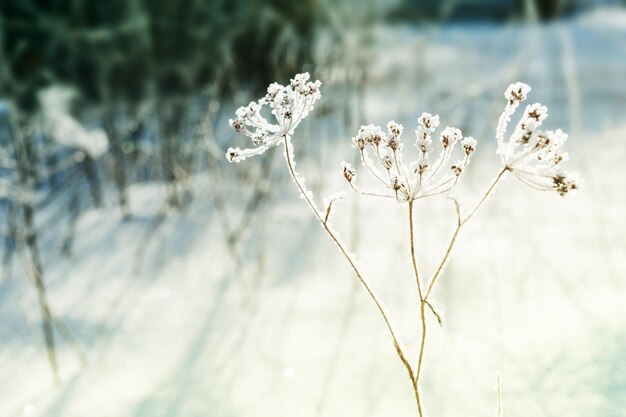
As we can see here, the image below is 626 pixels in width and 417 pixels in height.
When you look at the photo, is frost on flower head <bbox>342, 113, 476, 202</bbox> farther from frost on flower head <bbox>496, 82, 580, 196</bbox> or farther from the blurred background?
the blurred background

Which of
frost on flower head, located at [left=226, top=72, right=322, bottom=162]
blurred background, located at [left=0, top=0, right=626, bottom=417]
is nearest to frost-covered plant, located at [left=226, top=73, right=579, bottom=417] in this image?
frost on flower head, located at [left=226, top=72, right=322, bottom=162]

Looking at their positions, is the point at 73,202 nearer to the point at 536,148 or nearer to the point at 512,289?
the point at 512,289

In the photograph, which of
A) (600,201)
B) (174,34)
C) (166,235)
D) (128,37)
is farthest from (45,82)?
(600,201)

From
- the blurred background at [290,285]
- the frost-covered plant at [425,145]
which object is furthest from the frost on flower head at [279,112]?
the blurred background at [290,285]

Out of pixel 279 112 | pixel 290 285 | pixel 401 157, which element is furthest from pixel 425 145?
pixel 290 285

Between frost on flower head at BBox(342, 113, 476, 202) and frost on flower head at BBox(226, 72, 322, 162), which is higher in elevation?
frost on flower head at BBox(226, 72, 322, 162)

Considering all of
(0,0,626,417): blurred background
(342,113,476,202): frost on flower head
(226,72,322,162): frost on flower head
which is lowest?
(0,0,626,417): blurred background

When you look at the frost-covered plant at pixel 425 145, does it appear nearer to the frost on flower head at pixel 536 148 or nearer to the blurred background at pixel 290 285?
the frost on flower head at pixel 536 148

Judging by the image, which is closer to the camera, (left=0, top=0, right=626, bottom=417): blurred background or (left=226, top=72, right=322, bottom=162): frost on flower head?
(left=226, top=72, right=322, bottom=162): frost on flower head

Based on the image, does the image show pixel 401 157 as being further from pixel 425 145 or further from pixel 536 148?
pixel 536 148
